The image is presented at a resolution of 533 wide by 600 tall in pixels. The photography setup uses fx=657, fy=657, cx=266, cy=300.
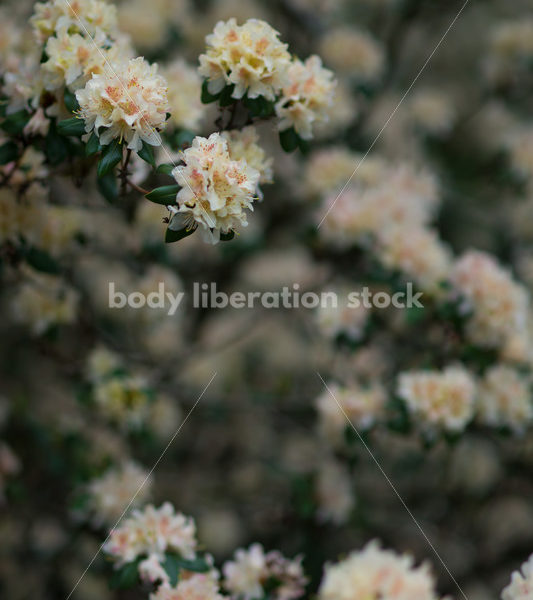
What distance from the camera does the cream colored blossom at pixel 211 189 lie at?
1259mm

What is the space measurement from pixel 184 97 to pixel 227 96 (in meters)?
0.34

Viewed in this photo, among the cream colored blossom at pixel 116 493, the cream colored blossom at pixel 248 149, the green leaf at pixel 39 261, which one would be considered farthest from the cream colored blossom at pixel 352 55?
the cream colored blossom at pixel 116 493

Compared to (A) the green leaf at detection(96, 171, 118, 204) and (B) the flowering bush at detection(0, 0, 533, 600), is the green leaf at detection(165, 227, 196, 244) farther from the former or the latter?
(A) the green leaf at detection(96, 171, 118, 204)

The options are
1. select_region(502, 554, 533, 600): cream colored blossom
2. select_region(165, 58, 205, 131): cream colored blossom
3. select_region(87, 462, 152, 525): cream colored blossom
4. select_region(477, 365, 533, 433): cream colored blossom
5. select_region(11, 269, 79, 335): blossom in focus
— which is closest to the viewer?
select_region(502, 554, 533, 600): cream colored blossom

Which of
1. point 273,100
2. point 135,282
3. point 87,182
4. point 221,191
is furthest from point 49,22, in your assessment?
point 135,282

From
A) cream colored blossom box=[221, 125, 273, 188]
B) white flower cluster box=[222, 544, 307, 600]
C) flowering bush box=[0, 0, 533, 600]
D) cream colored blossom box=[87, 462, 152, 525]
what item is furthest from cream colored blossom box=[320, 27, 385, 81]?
white flower cluster box=[222, 544, 307, 600]

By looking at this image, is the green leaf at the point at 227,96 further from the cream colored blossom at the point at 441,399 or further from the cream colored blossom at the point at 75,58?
the cream colored blossom at the point at 441,399

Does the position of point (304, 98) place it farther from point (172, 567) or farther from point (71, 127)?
point (172, 567)

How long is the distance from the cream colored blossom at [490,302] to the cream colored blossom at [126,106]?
4.04 feet

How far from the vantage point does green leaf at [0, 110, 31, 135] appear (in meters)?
1.59

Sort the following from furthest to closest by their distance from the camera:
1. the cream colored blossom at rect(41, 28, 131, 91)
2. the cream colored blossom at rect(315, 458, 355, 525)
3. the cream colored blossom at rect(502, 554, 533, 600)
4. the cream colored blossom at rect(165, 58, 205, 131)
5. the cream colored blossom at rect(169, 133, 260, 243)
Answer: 1. the cream colored blossom at rect(315, 458, 355, 525)
2. the cream colored blossom at rect(165, 58, 205, 131)
3. the cream colored blossom at rect(41, 28, 131, 91)
4. the cream colored blossom at rect(502, 554, 533, 600)
5. the cream colored blossom at rect(169, 133, 260, 243)

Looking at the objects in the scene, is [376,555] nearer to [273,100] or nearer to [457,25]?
[273,100]

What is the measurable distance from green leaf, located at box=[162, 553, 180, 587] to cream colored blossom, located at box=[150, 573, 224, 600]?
0.02m

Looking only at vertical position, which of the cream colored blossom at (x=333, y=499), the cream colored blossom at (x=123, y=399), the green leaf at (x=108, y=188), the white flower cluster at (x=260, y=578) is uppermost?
the green leaf at (x=108, y=188)
